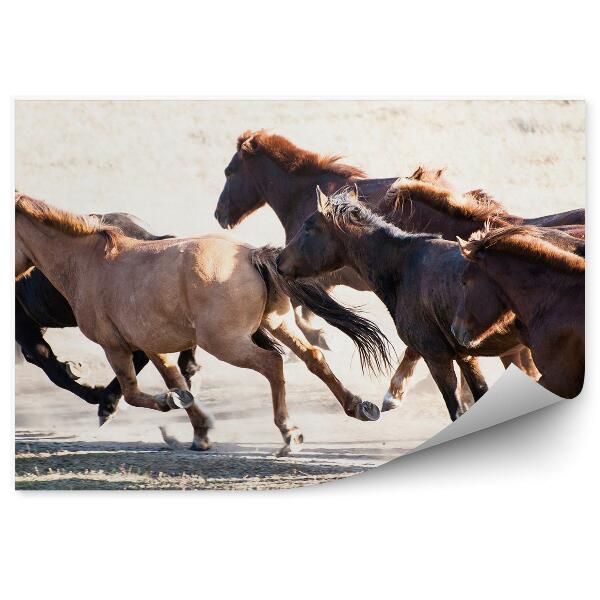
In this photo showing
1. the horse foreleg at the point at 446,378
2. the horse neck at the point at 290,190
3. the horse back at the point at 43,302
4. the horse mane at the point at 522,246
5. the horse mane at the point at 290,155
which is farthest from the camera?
the horse back at the point at 43,302

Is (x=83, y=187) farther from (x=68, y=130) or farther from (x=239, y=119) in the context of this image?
(x=239, y=119)

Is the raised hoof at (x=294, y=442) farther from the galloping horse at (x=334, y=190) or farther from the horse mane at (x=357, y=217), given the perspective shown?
the horse mane at (x=357, y=217)

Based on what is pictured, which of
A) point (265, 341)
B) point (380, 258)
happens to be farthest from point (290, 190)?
point (265, 341)

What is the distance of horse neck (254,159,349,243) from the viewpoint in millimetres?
8703

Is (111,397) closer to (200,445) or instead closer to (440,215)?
(200,445)

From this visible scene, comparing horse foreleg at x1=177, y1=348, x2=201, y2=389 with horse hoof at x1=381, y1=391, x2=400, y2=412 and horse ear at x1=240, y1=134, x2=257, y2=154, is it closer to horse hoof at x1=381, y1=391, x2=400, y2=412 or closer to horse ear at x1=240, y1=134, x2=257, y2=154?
horse hoof at x1=381, y1=391, x2=400, y2=412

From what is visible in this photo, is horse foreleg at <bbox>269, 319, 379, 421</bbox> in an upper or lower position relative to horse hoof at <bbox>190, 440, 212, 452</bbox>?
upper

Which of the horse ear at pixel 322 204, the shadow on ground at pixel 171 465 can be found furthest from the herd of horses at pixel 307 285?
the shadow on ground at pixel 171 465

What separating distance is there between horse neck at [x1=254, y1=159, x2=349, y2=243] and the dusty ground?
225mm

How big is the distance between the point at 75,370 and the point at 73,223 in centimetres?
84

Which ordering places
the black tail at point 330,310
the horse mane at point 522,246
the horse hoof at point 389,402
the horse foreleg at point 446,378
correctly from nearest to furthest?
1. the horse mane at point 522,246
2. the horse foreleg at point 446,378
3. the black tail at point 330,310
4. the horse hoof at point 389,402

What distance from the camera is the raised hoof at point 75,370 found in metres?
8.69

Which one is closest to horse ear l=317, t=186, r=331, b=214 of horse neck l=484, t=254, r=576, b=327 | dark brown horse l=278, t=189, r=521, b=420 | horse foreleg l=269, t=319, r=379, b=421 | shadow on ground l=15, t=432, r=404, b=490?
dark brown horse l=278, t=189, r=521, b=420

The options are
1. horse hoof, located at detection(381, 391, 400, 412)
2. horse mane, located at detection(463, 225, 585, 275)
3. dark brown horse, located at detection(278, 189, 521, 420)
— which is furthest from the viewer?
horse hoof, located at detection(381, 391, 400, 412)
